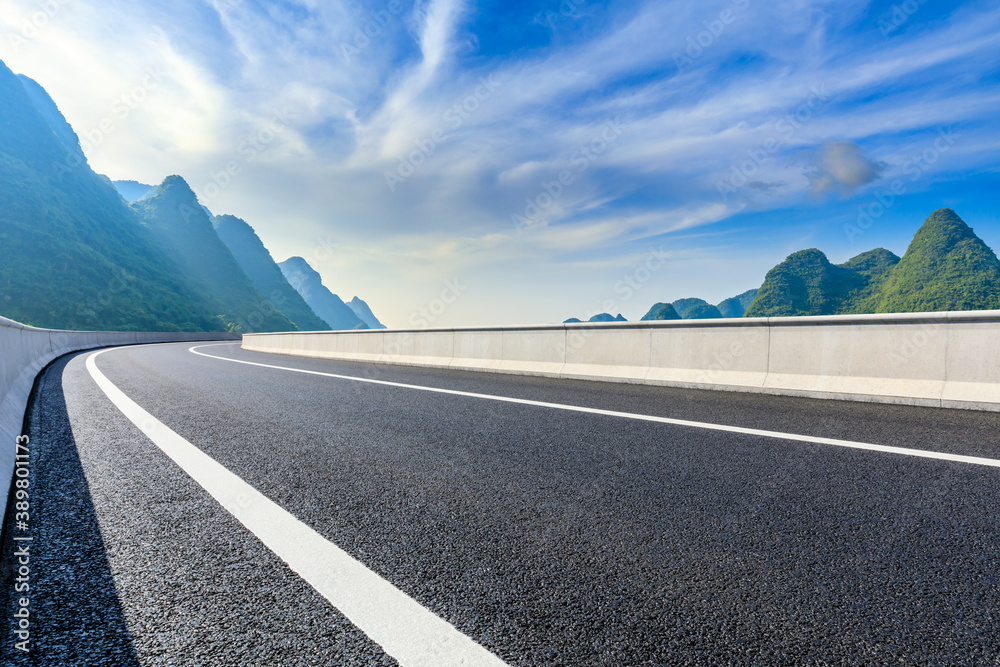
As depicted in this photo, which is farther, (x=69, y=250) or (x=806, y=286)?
(x=806, y=286)

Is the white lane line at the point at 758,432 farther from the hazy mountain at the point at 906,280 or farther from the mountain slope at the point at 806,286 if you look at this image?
the mountain slope at the point at 806,286

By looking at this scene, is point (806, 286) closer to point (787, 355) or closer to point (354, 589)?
point (787, 355)

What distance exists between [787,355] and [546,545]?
6503mm

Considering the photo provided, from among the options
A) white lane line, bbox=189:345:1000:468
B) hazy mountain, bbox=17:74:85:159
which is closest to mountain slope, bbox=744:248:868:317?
white lane line, bbox=189:345:1000:468

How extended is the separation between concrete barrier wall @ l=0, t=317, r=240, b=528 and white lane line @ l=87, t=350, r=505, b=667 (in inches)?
48.2

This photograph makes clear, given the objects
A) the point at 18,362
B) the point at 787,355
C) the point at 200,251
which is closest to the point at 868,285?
the point at 787,355

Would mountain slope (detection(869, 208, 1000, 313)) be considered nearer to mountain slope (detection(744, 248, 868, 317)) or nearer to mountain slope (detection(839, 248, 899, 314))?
mountain slope (detection(839, 248, 899, 314))

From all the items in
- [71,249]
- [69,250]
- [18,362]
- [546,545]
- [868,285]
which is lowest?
[546,545]

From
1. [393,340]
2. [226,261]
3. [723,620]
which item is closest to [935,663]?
[723,620]

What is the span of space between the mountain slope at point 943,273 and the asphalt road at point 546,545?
14650 centimetres

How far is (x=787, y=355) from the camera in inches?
300

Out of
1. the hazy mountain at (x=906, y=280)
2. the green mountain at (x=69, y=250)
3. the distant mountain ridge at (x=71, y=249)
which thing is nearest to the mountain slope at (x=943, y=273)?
the hazy mountain at (x=906, y=280)

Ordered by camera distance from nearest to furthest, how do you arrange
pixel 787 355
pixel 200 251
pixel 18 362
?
pixel 787 355
pixel 18 362
pixel 200 251

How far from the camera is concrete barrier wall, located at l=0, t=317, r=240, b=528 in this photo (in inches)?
153
